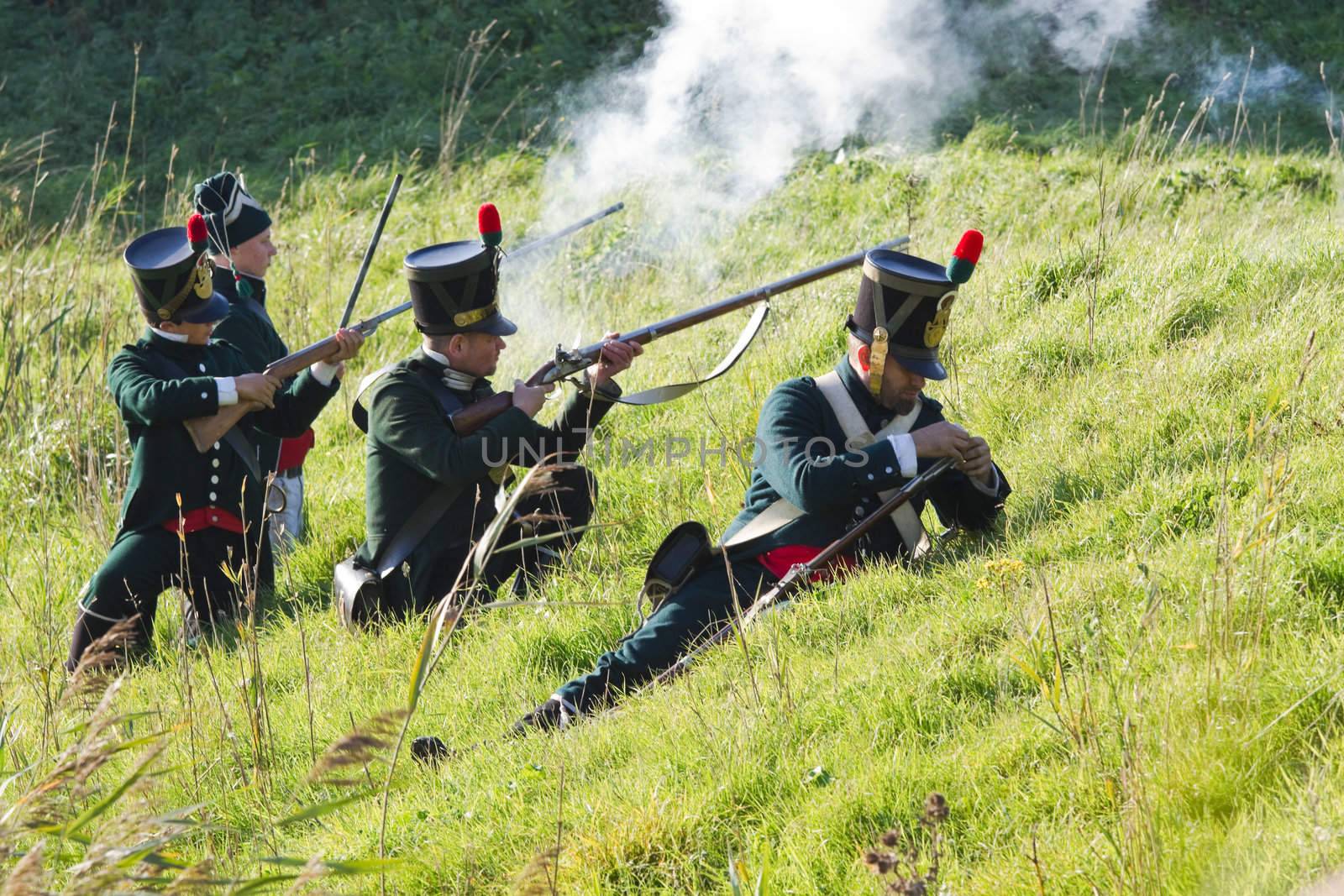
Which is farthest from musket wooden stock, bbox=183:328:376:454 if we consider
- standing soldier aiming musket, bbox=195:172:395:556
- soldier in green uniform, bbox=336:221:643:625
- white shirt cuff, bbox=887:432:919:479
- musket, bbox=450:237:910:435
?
white shirt cuff, bbox=887:432:919:479

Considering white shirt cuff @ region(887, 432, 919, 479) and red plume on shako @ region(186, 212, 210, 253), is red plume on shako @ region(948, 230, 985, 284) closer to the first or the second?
white shirt cuff @ region(887, 432, 919, 479)

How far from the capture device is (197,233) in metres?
6.39

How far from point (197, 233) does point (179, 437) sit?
93cm

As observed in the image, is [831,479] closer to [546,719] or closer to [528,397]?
[546,719]

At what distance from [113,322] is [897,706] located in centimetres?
803

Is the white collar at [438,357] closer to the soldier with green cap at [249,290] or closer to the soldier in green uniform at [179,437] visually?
the soldier in green uniform at [179,437]

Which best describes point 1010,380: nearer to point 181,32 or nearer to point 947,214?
point 947,214

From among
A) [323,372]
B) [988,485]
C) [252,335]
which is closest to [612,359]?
[323,372]

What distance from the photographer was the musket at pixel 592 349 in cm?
594

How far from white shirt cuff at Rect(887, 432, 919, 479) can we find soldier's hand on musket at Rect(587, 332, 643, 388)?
5.02ft

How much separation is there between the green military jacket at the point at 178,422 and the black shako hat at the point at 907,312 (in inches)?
109

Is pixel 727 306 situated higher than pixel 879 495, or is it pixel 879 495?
pixel 727 306

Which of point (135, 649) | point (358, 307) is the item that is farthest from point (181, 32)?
point (135, 649)

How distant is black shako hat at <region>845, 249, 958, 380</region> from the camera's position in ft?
16.9
